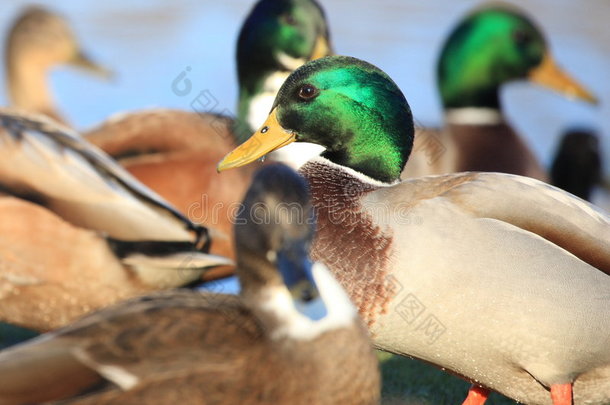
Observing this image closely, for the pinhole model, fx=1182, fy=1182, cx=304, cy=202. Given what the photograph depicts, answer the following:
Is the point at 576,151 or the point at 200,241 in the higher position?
the point at 200,241

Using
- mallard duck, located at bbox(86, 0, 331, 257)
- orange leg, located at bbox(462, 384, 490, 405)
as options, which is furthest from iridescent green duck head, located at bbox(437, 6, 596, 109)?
orange leg, located at bbox(462, 384, 490, 405)

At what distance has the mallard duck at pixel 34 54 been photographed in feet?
26.8

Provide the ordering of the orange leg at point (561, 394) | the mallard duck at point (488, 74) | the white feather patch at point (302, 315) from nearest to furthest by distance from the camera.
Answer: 1. the white feather patch at point (302, 315)
2. the orange leg at point (561, 394)
3. the mallard duck at point (488, 74)

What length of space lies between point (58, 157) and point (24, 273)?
48 centimetres

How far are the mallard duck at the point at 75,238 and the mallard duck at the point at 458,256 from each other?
0.70 m

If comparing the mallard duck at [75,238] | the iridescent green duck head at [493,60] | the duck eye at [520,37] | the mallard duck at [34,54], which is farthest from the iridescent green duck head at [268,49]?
the mallard duck at [34,54]

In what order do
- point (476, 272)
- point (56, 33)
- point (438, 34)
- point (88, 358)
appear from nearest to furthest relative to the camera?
point (88, 358) < point (476, 272) < point (56, 33) < point (438, 34)

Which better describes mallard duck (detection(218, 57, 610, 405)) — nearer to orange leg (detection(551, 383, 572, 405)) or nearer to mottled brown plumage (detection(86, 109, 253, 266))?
orange leg (detection(551, 383, 572, 405))

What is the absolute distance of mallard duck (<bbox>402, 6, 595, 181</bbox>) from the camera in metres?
7.32

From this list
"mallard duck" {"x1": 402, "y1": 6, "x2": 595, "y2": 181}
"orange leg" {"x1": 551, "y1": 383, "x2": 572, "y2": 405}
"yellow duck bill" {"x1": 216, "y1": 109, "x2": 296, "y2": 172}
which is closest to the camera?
"orange leg" {"x1": 551, "y1": 383, "x2": 572, "y2": 405}

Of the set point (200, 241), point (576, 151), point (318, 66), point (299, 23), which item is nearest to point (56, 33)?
point (299, 23)

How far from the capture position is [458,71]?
765 centimetres

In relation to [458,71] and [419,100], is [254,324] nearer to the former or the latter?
[458,71]

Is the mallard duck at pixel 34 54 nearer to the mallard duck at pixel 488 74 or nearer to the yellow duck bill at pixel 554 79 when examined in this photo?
the mallard duck at pixel 488 74
